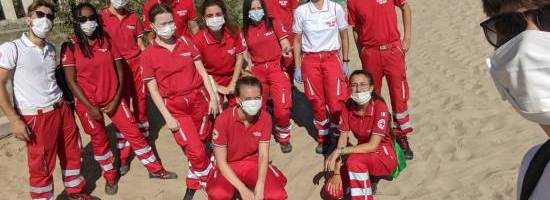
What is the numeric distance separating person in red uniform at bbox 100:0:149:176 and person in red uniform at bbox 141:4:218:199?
85cm

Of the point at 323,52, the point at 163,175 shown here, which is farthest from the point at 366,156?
the point at 163,175

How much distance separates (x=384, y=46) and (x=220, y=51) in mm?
1825

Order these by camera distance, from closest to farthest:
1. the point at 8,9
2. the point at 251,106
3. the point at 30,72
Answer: the point at 251,106
the point at 30,72
the point at 8,9

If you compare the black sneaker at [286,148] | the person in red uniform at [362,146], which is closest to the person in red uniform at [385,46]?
the person in red uniform at [362,146]

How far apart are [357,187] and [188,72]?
2.01 m

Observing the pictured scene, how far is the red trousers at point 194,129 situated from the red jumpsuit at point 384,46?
1908mm

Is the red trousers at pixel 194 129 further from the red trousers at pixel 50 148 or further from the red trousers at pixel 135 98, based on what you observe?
the red trousers at pixel 135 98

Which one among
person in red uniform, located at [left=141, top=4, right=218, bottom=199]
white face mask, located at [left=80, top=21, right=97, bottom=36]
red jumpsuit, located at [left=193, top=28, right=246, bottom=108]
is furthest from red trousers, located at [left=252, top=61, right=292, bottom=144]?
white face mask, located at [left=80, top=21, right=97, bottom=36]

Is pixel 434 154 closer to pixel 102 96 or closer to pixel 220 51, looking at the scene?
pixel 220 51

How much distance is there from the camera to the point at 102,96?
512 cm

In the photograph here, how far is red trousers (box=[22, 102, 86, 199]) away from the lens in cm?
445

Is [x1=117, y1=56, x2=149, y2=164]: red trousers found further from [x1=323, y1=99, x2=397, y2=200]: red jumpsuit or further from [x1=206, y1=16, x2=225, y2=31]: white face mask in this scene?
[x1=323, y1=99, x2=397, y2=200]: red jumpsuit

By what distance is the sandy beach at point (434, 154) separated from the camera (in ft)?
15.8

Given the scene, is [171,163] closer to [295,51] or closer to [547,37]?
[295,51]
